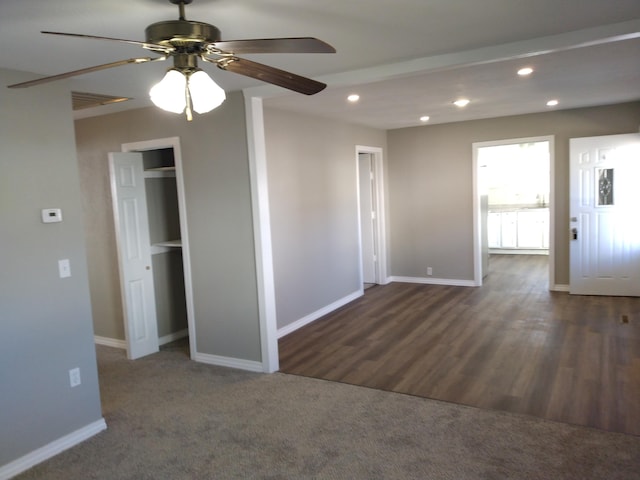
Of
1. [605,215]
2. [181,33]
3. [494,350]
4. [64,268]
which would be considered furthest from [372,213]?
[181,33]

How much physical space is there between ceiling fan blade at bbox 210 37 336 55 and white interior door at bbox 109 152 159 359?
3104 mm

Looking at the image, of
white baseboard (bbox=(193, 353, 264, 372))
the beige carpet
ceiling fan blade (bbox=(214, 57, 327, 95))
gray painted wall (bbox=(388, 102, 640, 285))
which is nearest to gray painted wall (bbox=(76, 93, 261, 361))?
white baseboard (bbox=(193, 353, 264, 372))

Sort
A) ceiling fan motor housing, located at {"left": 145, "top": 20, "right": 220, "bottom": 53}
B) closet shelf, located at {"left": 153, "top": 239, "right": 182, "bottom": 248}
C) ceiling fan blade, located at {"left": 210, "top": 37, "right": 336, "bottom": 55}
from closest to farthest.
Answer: ceiling fan blade, located at {"left": 210, "top": 37, "right": 336, "bottom": 55} → ceiling fan motor housing, located at {"left": 145, "top": 20, "right": 220, "bottom": 53} → closet shelf, located at {"left": 153, "top": 239, "right": 182, "bottom": 248}

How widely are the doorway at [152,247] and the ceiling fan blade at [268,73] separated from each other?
251cm

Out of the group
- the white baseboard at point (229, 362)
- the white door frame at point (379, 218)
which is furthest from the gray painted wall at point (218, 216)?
the white door frame at point (379, 218)

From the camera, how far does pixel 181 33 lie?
1.79m

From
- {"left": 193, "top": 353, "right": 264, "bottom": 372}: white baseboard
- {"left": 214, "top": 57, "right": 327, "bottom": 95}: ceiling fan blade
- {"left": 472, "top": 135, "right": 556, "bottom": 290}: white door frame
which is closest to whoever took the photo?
{"left": 214, "top": 57, "right": 327, "bottom": 95}: ceiling fan blade

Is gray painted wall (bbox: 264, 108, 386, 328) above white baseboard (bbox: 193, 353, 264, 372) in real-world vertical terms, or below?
above

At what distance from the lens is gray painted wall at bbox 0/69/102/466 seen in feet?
9.34

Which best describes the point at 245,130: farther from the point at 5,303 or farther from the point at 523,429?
the point at 523,429

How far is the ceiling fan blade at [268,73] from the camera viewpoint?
191 cm

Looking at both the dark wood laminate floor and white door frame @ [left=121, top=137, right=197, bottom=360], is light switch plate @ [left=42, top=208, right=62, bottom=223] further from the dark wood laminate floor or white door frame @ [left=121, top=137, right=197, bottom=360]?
the dark wood laminate floor

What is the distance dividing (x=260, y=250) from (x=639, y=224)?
16.5ft

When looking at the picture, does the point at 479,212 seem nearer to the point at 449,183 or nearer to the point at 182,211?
the point at 449,183
